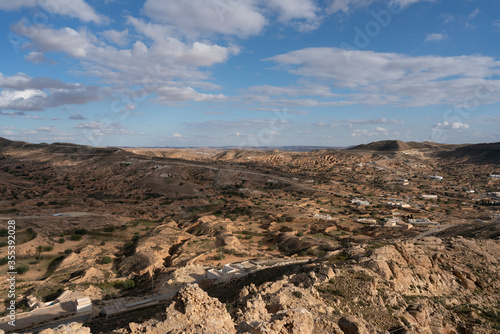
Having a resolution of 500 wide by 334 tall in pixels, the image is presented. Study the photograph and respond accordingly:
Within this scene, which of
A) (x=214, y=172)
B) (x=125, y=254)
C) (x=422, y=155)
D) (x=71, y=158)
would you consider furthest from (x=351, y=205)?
(x=422, y=155)

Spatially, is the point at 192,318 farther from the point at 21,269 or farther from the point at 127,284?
the point at 21,269

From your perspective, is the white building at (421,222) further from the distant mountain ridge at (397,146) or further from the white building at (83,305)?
the distant mountain ridge at (397,146)

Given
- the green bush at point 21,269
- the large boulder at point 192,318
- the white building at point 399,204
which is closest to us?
the large boulder at point 192,318

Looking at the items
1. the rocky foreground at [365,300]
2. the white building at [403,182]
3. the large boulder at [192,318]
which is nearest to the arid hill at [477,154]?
the white building at [403,182]

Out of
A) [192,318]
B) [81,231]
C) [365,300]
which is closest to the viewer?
[192,318]

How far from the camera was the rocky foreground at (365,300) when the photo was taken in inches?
332

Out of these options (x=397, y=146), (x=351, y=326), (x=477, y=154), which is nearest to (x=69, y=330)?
(x=351, y=326)

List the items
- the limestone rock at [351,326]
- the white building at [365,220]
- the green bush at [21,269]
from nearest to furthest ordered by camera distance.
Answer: the limestone rock at [351,326]
the green bush at [21,269]
the white building at [365,220]

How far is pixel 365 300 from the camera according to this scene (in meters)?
11.9

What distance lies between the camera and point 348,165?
10231 cm

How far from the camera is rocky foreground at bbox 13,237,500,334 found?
843 centimetres

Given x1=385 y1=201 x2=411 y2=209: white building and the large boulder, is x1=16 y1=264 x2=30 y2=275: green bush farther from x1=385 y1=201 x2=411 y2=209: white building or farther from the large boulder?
x1=385 y1=201 x2=411 y2=209: white building

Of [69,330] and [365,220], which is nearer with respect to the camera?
[69,330]

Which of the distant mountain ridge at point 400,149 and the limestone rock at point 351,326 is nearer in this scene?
the limestone rock at point 351,326
